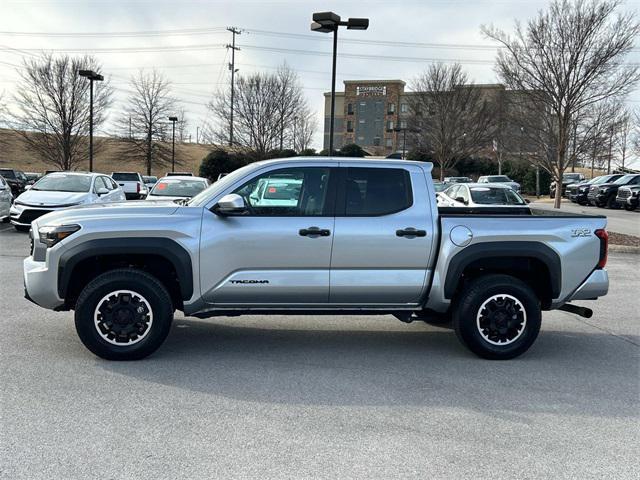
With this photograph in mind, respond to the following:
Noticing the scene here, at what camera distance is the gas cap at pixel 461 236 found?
5582 mm

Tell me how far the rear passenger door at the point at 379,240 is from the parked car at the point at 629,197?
2773 cm

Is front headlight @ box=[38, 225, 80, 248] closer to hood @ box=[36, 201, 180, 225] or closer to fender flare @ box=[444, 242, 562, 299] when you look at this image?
hood @ box=[36, 201, 180, 225]

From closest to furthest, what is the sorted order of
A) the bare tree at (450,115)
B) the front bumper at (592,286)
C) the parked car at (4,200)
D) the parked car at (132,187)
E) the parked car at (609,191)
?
the front bumper at (592,286)
the parked car at (4,200)
the parked car at (132,187)
the parked car at (609,191)
the bare tree at (450,115)

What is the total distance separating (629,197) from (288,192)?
2860 cm

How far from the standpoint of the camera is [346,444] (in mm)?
3781

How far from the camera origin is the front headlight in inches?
208

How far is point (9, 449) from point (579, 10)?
17242 mm

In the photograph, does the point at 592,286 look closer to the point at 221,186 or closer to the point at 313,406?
the point at 313,406

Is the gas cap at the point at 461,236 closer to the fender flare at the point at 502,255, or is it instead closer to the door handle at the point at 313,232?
the fender flare at the point at 502,255

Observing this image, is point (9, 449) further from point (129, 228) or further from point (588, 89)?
point (588, 89)

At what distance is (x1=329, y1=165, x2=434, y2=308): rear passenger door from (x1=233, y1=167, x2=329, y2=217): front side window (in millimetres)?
199

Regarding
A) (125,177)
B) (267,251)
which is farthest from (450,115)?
(267,251)

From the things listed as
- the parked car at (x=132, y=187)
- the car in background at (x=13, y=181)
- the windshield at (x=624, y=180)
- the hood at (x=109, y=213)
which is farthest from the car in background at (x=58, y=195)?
the windshield at (x=624, y=180)

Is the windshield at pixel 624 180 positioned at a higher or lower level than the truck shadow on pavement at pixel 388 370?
higher
